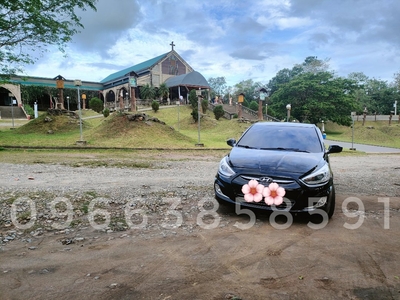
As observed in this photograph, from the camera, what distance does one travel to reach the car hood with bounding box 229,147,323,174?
3.87 m

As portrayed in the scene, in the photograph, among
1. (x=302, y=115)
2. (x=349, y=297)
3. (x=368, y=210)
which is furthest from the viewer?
(x=302, y=115)

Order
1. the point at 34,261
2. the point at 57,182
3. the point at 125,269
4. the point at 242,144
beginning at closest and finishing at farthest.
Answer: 1. the point at 125,269
2. the point at 34,261
3. the point at 242,144
4. the point at 57,182

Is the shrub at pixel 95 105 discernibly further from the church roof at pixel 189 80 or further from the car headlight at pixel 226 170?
the car headlight at pixel 226 170

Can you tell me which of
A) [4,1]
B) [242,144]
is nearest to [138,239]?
[242,144]

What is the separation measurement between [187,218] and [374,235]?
97.0 inches

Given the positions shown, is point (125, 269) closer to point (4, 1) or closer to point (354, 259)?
point (354, 259)

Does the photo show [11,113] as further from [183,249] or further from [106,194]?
[183,249]

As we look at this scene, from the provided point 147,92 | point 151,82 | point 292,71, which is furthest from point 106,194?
point 292,71

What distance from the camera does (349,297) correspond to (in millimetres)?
2262

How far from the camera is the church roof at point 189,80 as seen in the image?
144ft

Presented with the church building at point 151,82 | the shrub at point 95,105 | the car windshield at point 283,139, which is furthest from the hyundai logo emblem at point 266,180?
the shrub at point 95,105

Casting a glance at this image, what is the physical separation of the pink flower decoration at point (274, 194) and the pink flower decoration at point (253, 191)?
0.07m

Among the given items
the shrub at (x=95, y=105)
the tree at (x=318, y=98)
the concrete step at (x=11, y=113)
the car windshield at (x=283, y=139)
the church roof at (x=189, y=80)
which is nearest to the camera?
the car windshield at (x=283, y=139)

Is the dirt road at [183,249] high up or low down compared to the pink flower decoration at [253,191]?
down
